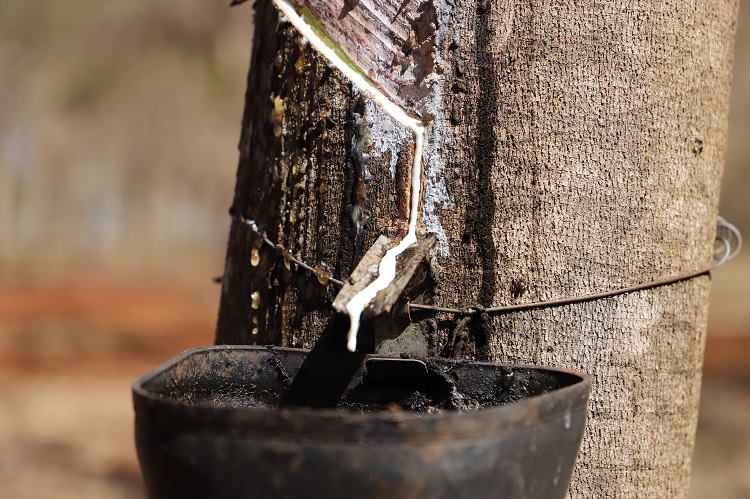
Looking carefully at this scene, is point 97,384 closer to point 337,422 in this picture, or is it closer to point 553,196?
point 553,196

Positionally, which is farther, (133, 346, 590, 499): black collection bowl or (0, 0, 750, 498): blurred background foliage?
(0, 0, 750, 498): blurred background foliage

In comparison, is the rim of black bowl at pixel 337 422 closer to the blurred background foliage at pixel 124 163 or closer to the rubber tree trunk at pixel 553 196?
the rubber tree trunk at pixel 553 196

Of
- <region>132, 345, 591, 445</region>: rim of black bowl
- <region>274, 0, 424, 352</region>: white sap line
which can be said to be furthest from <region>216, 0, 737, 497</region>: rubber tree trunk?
<region>132, 345, 591, 445</region>: rim of black bowl

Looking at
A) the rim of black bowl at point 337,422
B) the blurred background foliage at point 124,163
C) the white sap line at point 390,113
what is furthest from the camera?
the blurred background foliage at point 124,163

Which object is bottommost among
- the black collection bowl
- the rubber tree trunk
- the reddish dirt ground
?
the reddish dirt ground

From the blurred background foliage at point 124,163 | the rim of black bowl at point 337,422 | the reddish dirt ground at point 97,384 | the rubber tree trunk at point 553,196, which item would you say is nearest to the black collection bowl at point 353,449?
the rim of black bowl at point 337,422

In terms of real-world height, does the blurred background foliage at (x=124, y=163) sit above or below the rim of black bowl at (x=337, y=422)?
above

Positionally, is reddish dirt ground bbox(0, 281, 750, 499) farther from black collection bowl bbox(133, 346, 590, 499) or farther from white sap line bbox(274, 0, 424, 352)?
black collection bowl bbox(133, 346, 590, 499)
